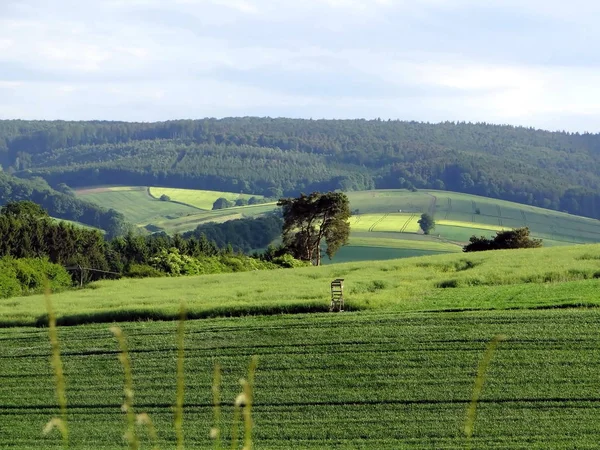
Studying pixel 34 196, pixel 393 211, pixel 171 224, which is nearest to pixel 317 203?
pixel 393 211

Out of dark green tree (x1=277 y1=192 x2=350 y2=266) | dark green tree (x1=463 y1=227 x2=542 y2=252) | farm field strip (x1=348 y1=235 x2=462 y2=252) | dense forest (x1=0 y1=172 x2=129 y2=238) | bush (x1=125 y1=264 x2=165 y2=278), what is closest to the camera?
bush (x1=125 y1=264 x2=165 y2=278)

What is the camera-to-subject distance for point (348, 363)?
25703 mm

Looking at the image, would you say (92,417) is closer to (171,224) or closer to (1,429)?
(1,429)

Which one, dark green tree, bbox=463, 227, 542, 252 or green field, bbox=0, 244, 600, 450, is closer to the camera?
green field, bbox=0, 244, 600, 450

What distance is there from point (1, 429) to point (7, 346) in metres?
9.46

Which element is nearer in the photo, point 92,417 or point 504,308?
point 92,417

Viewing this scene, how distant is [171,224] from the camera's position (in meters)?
176

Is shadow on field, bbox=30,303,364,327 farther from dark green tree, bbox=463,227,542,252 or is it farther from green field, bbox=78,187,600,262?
green field, bbox=78,187,600,262

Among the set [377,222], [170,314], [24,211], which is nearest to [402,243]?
[377,222]

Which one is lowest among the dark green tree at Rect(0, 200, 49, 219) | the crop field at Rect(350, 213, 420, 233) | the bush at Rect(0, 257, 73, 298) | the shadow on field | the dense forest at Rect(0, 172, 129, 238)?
the dense forest at Rect(0, 172, 129, 238)

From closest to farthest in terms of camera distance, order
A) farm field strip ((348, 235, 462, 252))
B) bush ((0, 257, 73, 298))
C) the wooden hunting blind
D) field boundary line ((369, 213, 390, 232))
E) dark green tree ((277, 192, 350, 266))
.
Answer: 1. the wooden hunting blind
2. bush ((0, 257, 73, 298))
3. dark green tree ((277, 192, 350, 266))
4. farm field strip ((348, 235, 462, 252))
5. field boundary line ((369, 213, 390, 232))

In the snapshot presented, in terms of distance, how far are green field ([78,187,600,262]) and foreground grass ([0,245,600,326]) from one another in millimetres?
50993

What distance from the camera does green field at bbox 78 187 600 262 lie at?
10950 centimetres

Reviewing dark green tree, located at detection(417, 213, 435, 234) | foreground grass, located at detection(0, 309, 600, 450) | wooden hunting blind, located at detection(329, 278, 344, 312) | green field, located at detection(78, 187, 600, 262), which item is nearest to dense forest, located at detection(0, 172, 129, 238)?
green field, located at detection(78, 187, 600, 262)
